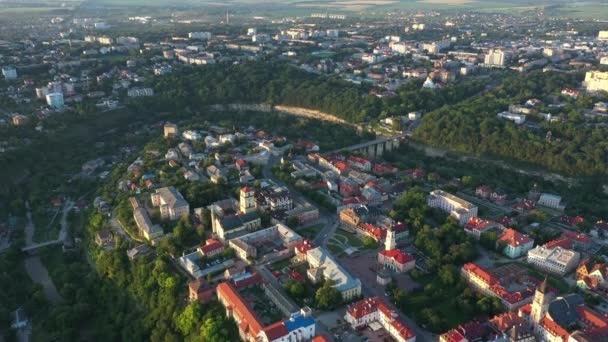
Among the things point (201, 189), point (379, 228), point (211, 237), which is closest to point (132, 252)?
point (211, 237)

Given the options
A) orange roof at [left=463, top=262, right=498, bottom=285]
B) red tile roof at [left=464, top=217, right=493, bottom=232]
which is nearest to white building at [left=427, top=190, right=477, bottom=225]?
red tile roof at [left=464, top=217, right=493, bottom=232]

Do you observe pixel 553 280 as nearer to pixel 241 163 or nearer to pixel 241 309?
pixel 241 309

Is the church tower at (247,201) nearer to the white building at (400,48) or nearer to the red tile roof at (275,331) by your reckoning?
the red tile roof at (275,331)

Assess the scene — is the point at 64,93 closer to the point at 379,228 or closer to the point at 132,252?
the point at 132,252

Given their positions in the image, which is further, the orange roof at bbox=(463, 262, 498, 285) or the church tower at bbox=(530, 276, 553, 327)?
the orange roof at bbox=(463, 262, 498, 285)

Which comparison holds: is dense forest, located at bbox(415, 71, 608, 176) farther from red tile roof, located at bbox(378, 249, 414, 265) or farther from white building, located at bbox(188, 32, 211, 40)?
white building, located at bbox(188, 32, 211, 40)

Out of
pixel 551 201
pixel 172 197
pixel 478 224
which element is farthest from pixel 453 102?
pixel 172 197
